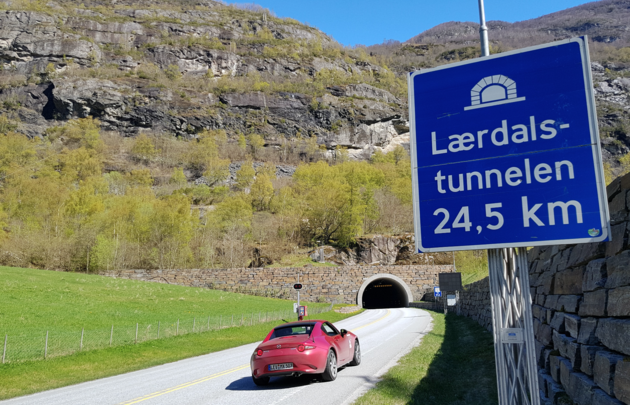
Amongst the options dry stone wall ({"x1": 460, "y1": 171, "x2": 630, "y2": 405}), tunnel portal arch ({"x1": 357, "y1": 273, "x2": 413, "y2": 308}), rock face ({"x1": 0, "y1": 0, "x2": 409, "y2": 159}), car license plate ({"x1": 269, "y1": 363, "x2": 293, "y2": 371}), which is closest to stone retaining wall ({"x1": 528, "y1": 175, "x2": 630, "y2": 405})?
dry stone wall ({"x1": 460, "y1": 171, "x2": 630, "y2": 405})

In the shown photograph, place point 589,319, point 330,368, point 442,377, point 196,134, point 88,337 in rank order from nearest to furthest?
point 589,319, point 442,377, point 330,368, point 88,337, point 196,134

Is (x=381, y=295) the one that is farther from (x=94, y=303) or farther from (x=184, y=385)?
(x=184, y=385)

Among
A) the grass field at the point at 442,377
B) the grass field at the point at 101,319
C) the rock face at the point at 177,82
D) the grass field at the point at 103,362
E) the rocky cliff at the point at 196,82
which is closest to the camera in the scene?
the grass field at the point at 442,377

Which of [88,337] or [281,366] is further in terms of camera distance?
[88,337]

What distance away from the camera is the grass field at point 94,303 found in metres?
23.9

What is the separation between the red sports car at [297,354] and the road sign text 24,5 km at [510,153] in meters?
6.96

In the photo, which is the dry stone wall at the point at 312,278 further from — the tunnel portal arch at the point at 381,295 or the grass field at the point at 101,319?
the tunnel portal arch at the point at 381,295

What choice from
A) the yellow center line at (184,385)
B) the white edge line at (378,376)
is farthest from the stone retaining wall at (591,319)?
the yellow center line at (184,385)

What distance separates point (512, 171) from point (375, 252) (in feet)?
183

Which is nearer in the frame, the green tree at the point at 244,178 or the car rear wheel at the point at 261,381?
the car rear wheel at the point at 261,381

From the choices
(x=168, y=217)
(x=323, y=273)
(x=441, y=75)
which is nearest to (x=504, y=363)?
(x=441, y=75)

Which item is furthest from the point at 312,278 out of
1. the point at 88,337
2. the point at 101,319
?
the point at 88,337

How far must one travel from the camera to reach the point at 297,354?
9.88 meters

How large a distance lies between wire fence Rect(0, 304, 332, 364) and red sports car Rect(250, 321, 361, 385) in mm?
9100
